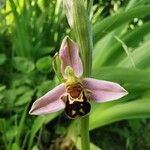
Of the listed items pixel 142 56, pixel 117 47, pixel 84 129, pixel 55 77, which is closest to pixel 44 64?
pixel 55 77

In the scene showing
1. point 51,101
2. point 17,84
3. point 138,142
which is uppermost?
point 51,101

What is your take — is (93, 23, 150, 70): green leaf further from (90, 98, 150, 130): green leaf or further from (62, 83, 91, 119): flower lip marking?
(62, 83, 91, 119): flower lip marking

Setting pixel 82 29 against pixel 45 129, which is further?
pixel 45 129

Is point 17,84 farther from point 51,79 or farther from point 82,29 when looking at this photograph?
point 82,29

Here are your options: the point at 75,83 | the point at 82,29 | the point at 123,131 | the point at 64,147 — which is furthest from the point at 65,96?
the point at 123,131

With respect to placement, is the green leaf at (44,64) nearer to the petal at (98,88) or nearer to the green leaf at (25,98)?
the green leaf at (25,98)

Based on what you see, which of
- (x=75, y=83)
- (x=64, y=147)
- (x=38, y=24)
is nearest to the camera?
(x=75, y=83)

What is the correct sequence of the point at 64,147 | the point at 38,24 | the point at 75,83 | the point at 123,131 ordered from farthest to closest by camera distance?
1. the point at 38,24
2. the point at 123,131
3. the point at 64,147
4. the point at 75,83
